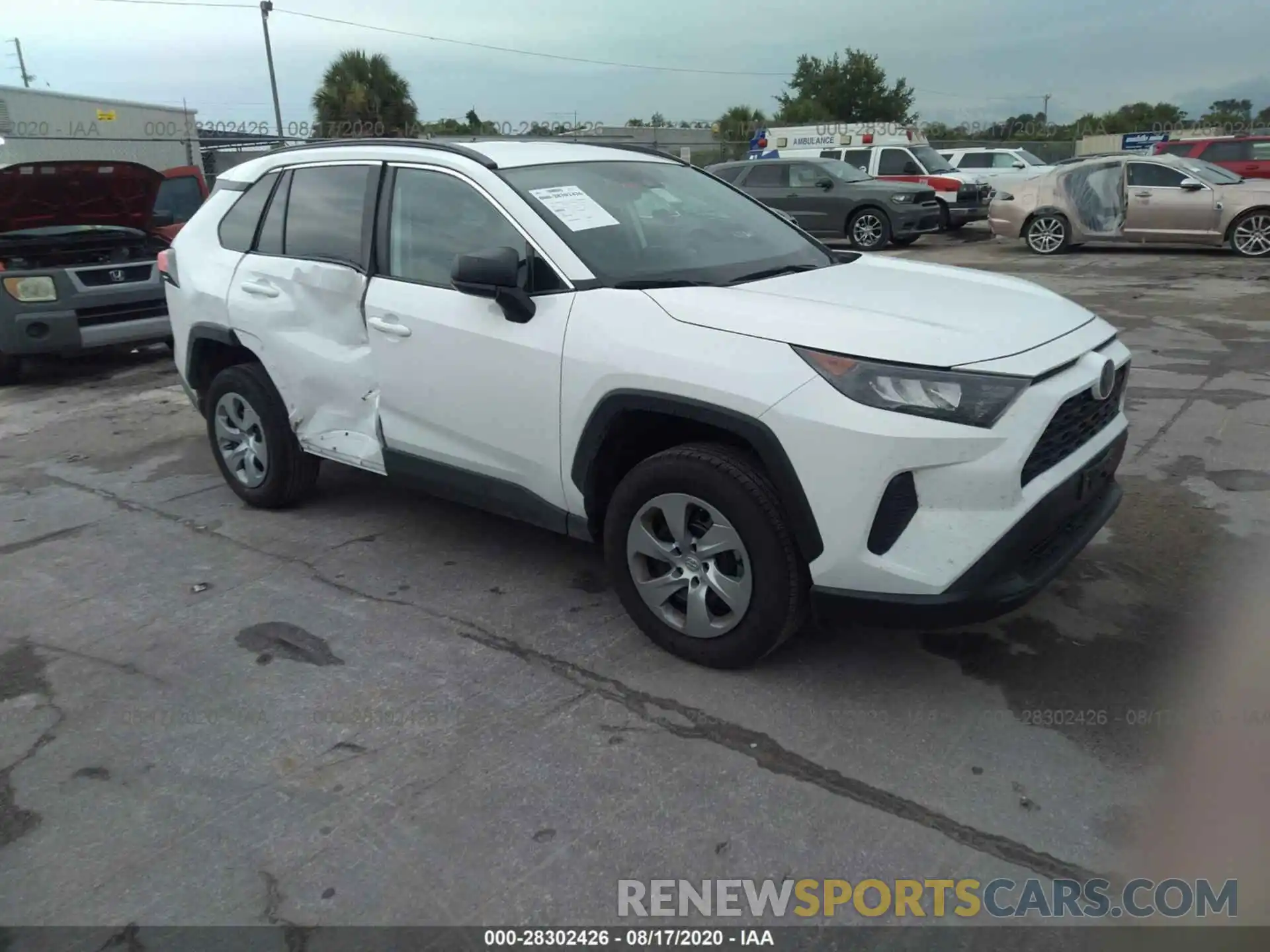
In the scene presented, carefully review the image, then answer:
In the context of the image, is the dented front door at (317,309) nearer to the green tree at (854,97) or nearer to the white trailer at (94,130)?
the white trailer at (94,130)

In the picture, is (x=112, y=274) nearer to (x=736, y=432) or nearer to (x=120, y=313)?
(x=120, y=313)

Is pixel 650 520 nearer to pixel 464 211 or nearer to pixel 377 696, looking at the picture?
pixel 377 696

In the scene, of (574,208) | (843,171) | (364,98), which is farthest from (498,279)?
(364,98)

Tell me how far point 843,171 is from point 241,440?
14165 millimetres

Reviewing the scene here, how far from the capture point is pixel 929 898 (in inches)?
98.3

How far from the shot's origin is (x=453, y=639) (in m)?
3.84

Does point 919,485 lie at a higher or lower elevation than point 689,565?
higher

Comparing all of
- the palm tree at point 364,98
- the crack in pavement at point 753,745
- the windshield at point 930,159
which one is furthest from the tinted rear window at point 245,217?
the palm tree at point 364,98

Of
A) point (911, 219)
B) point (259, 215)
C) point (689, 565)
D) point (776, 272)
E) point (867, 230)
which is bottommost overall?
point (689, 565)

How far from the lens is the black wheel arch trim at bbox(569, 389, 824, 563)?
3.06m

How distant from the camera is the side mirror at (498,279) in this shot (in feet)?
11.6

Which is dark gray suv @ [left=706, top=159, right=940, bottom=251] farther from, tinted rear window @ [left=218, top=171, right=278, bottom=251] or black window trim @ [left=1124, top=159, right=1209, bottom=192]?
tinted rear window @ [left=218, top=171, right=278, bottom=251]

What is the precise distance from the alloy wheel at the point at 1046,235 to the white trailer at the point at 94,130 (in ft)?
41.5
